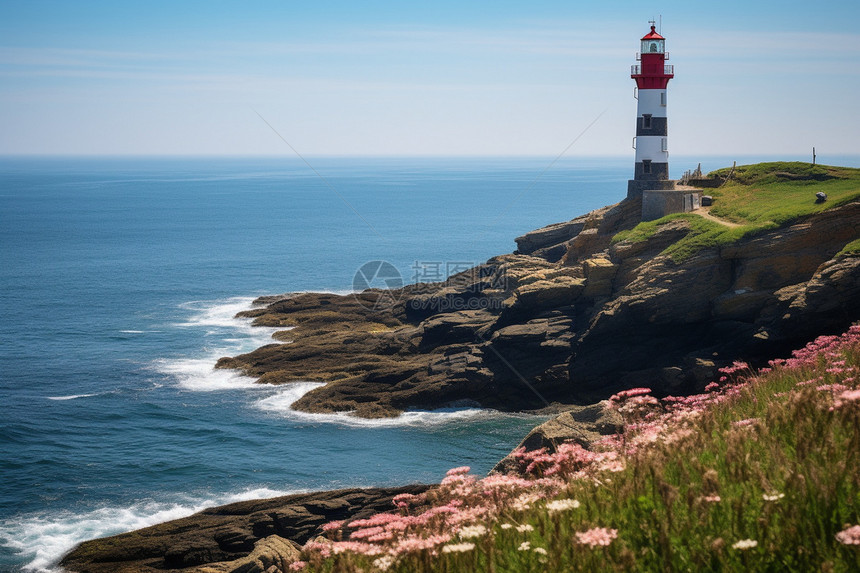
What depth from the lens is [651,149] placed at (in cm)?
4631

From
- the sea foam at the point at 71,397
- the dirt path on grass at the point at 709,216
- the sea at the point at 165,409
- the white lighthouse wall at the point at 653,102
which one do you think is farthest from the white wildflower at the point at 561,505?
the white lighthouse wall at the point at 653,102

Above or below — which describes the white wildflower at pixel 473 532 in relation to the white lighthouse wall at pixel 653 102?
below

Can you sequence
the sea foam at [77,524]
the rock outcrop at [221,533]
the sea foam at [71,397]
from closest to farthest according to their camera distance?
the rock outcrop at [221,533]
the sea foam at [77,524]
the sea foam at [71,397]

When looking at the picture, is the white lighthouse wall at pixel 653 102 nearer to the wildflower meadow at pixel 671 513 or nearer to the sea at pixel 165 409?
the sea at pixel 165 409

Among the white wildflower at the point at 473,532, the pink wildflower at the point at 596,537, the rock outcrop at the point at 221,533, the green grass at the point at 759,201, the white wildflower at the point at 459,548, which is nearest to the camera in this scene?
the pink wildflower at the point at 596,537

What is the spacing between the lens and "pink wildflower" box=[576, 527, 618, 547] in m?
4.80

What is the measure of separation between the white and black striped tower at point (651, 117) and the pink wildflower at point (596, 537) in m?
42.5

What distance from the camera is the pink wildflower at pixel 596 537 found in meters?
4.80

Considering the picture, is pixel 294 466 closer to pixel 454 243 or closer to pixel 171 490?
pixel 171 490

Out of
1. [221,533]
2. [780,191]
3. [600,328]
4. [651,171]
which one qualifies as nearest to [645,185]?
[651,171]

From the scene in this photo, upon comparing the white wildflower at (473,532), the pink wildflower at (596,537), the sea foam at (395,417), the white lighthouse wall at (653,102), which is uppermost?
the white lighthouse wall at (653,102)

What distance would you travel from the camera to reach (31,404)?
38.8m

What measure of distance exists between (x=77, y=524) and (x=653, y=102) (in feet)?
121

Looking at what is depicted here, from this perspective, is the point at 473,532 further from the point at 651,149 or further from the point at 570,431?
the point at 651,149
